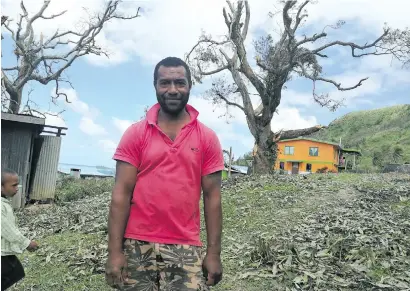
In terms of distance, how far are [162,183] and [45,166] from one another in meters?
13.0

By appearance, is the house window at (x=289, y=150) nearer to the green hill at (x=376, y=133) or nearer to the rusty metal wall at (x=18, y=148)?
→ the green hill at (x=376, y=133)

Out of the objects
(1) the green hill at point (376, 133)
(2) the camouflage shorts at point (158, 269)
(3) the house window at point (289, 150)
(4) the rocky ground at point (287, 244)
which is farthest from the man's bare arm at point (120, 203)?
(3) the house window at point (289, 150)

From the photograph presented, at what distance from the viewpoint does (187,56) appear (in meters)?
20.0

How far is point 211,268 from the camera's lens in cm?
259

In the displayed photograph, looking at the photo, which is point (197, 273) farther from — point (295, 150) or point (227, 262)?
point (295, 150)

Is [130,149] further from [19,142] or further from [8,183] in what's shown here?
[19,142]

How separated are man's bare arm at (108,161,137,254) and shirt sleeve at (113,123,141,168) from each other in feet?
0.10

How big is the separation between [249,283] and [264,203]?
161 inches

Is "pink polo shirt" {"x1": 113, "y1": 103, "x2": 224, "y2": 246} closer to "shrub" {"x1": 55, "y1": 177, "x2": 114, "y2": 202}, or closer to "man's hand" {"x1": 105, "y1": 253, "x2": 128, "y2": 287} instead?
"man's hand" {"x1": 105, "y1": 253, "x2": 128, "y2": 287}

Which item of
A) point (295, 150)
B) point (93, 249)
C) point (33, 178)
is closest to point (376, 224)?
point (93, 249)

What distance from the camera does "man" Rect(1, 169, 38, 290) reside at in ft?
11.7

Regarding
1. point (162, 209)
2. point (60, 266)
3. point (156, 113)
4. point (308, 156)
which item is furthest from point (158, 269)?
point (308, 156)

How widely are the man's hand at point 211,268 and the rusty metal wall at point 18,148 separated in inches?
472

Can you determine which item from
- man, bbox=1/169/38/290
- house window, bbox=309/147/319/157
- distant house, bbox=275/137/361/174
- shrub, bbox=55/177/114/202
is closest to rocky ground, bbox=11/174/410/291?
man, bbox=1/169/38/290
